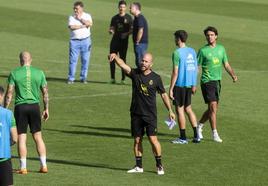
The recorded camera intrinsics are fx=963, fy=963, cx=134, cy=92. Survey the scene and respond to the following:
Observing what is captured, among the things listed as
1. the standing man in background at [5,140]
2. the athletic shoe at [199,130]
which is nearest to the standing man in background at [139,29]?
the athletic shoe at [199,130]

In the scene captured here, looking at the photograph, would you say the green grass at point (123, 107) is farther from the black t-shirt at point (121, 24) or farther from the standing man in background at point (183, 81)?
the black t-shirt at point (121, 24)

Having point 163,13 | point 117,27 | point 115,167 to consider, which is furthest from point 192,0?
point 115,167

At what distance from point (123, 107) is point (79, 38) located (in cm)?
455

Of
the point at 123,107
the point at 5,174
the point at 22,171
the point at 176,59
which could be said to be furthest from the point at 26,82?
the point at 123,107

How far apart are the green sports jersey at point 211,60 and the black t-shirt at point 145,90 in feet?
11.1

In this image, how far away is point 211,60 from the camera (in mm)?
19812

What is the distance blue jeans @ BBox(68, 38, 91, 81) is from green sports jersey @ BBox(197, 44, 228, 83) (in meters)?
7.62

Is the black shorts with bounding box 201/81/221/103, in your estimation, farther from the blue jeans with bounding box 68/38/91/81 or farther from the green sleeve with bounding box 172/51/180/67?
the blue jeans with bounding box 68/38/91/81

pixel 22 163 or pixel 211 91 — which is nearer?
pixel 22 163

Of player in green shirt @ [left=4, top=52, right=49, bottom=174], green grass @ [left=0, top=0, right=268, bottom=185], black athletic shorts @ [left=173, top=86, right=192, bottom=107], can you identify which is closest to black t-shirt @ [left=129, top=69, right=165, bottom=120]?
green grass @ [left=0, top=0, right=268, bottom=185]

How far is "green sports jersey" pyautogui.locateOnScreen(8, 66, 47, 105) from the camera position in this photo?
1641cm

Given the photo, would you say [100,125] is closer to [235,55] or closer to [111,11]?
[235,55]

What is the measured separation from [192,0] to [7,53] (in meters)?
20.1

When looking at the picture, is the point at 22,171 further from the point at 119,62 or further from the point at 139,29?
the point at 139,29
